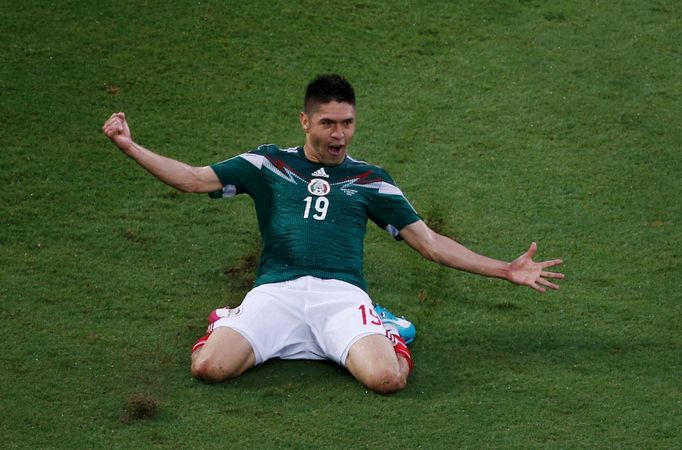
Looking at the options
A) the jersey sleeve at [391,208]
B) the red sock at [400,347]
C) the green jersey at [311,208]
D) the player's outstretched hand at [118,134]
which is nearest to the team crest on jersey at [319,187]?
the green jersey at [311,208]

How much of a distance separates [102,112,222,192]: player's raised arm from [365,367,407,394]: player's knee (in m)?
1.48

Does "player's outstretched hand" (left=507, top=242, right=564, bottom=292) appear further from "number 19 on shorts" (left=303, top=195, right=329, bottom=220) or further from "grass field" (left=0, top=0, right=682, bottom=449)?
"number 19 on shorts" (left=303, top=195, right=329, bottom=220)

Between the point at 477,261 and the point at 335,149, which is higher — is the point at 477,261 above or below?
below

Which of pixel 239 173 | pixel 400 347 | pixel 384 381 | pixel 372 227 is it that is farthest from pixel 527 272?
pixel 372 227

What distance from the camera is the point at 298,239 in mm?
7238

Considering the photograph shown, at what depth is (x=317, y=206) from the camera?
23.9 ft

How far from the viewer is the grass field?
656 cm

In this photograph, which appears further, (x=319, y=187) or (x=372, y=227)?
(x=372, y=227)

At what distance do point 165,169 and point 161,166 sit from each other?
0.10 feet

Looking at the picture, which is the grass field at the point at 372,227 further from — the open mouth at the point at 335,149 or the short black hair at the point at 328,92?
the short black hair at the point at 328,92

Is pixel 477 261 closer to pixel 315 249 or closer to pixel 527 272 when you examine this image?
pixel 527 272

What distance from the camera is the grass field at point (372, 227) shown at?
6.56m

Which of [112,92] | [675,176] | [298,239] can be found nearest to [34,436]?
[298,239]

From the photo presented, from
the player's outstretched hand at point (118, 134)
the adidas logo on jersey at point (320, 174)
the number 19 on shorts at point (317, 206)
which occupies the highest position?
the player's outstretched hand at point (118, 134)
